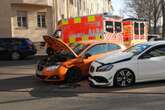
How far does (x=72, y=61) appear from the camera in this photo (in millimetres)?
13805

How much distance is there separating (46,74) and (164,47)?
385cm

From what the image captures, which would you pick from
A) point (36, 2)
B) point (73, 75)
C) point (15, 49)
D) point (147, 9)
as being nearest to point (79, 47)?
point (73, 75)

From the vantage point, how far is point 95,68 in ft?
41.9

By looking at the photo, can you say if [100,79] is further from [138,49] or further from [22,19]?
[22,19]

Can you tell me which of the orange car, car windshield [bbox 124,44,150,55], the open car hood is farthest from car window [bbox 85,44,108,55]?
car windshield [bbox 124,44,150,55]

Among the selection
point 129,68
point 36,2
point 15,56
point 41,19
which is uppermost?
point 36,2

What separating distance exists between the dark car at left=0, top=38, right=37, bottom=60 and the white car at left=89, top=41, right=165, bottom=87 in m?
13.6

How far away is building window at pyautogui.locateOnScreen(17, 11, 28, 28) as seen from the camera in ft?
122

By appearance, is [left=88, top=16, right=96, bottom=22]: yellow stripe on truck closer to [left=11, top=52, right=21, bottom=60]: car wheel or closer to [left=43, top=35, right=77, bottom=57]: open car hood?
[left=11, top=52, right=21, bottom=60]: car wheel

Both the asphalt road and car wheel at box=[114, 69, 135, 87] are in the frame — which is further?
car wheel at box=[114, 69, 135, 87]

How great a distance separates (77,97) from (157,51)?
3.43m

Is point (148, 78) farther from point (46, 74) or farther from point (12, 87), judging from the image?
point (12, 87)

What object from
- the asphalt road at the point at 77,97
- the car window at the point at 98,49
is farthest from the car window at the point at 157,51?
the car window at the point at 98,49

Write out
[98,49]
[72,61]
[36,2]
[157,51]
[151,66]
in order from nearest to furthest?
[151,66]
[157,51]
[72,61]
[98,49]
[36,2]
